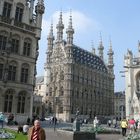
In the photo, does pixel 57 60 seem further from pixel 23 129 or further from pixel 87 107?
pixel 23 129

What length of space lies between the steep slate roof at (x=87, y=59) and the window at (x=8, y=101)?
203ft

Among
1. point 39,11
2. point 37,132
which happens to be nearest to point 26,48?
point 39,11

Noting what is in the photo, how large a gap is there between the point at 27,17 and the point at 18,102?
12.9 meters

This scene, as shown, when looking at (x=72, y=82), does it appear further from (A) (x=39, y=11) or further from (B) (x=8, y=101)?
(B) (x=8, y=101)

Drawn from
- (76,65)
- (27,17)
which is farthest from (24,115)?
(76,65)

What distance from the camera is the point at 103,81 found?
110 metres

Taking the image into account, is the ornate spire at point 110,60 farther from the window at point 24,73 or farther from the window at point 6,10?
the window at point 6,10

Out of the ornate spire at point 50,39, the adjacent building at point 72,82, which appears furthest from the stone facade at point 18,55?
the ornate spire at point 50,39

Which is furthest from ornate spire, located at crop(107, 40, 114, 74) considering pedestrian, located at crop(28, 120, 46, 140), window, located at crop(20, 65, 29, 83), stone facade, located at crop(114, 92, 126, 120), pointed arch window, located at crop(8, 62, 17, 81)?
pedestrian, located at crop(28, 120, 46, 140)

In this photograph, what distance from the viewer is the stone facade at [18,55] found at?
3631 centimetres

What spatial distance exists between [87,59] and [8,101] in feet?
237

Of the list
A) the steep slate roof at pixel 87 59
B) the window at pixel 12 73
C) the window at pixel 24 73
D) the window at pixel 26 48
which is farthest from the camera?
the steep slate roof at pixel 87 59

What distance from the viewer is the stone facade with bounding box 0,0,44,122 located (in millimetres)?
36312

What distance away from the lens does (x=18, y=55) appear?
3806 cm
